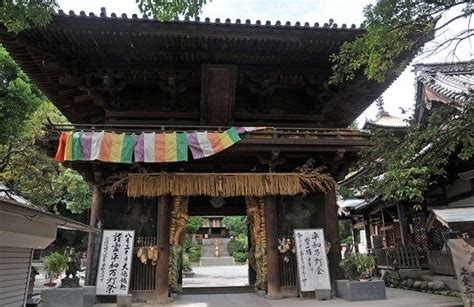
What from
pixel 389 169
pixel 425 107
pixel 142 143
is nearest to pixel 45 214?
pixel 142 143

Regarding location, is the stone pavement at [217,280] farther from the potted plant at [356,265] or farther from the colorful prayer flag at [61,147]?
the colorful prayer flag at [61,147]

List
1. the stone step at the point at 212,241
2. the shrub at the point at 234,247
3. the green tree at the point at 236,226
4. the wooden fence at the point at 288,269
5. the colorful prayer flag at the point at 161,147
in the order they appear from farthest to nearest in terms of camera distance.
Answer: the stone step at the point at 212,241 → the green tree at the point at 236,226 → the shrub at the point at 234,247 → the wooden fence at the point at 288,269 → the colorful prayer flag at the point at 161,147

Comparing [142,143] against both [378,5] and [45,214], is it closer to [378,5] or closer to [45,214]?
[45,214]

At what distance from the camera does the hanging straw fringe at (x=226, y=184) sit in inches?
356

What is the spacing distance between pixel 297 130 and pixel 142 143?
3876 millimetres

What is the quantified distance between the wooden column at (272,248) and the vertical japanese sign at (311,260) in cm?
52

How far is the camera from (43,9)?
5223mm

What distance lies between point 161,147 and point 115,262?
292 centimetres

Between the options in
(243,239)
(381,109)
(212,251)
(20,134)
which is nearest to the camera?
(20,134)

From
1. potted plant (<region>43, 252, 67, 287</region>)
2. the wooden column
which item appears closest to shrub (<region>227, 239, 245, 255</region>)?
the wooden column

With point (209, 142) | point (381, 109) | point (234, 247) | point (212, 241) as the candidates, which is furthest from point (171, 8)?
point (212, 241)

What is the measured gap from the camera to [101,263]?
8.80 metres

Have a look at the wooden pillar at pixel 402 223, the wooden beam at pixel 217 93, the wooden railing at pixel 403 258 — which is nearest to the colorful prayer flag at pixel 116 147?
the wooden beam at pixel 217 93

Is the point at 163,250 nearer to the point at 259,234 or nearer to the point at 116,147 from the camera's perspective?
the point at 259,234
